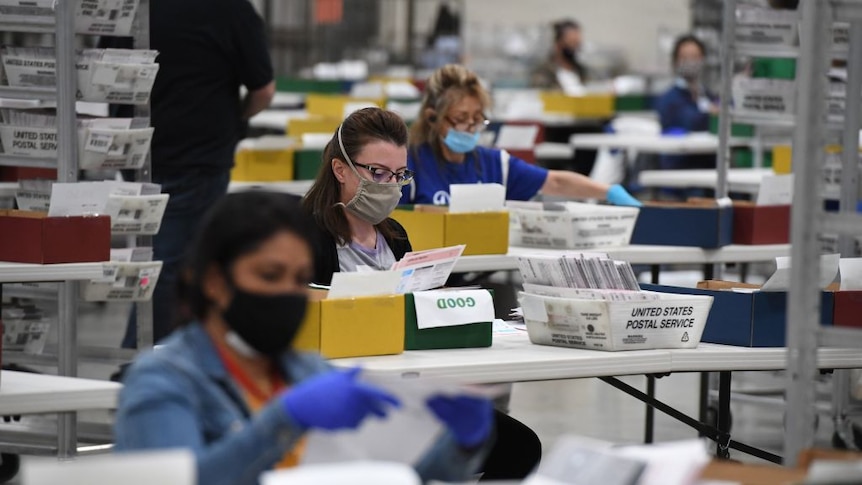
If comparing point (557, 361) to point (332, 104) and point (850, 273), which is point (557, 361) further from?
point (332, 104)

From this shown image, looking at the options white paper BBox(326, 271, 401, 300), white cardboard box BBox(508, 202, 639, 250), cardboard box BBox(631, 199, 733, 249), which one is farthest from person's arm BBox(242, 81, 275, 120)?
white paper BBox(326, 271, 401, 300)

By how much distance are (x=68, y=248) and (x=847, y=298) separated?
7.60 feet

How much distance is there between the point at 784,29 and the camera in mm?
6285

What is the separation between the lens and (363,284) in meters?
3.50

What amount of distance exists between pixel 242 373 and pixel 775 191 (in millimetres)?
3735

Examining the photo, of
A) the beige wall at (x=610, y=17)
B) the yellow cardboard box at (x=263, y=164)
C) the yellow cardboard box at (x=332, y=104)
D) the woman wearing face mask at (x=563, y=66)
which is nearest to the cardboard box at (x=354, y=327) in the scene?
the yellow cardboard box at (x=263, y=164)

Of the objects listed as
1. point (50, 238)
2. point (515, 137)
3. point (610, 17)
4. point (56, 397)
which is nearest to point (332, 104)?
point (515, 137)

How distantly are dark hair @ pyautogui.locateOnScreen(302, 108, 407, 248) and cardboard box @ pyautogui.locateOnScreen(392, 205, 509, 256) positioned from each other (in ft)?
2.11

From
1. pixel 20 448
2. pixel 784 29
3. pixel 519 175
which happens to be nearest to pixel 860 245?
pixel 784 29

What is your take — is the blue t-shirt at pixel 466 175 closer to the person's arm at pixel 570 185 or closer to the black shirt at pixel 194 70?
the person's arm at pixel 570 185

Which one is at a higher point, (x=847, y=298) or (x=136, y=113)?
(x=136, y=113)

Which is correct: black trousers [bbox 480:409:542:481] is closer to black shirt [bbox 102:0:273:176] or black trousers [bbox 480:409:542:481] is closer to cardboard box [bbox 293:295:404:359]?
cardboard box [bbox 293:295:404:359]

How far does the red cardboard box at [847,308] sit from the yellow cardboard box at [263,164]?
3.60 metres

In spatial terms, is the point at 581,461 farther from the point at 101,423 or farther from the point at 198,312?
the point at 101,423
